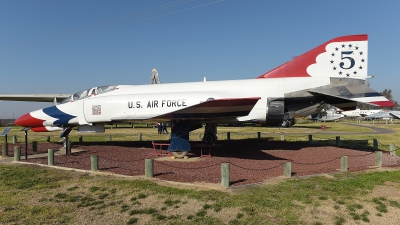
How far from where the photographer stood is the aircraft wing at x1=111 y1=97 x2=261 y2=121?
9062 millimetres

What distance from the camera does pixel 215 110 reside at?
10.0 m

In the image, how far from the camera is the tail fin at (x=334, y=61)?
449 inches

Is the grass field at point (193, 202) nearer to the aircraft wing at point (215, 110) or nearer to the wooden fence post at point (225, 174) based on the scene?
the wooden fence post at point (225, 174)

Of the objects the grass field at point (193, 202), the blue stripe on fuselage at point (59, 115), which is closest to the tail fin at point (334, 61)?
the grass field at point (193, 202)

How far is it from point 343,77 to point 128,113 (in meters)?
9.18

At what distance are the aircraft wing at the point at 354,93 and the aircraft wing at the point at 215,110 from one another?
3619 millimetres

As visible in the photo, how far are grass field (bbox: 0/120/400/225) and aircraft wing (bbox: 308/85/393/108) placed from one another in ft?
11.9

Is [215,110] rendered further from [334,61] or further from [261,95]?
[334,61]

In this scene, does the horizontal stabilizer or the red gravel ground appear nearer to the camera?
the red gravel ground

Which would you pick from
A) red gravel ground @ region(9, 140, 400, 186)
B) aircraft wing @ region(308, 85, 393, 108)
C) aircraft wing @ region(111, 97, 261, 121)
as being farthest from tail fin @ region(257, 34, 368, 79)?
red gravel ground @ region(9, 140, 400, 186)

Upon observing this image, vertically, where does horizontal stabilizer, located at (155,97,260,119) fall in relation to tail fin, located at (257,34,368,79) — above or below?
below

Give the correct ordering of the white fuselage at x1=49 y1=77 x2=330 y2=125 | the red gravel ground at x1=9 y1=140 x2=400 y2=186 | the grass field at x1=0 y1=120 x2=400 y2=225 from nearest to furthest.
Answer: the grass field at x1=0 y1=120 x2=400 y2=225
the red gravel ground at x1=9 y1=140 x2=400 y2=186
the white fuselage at x1=49 y1=77 x2=330 y2=125

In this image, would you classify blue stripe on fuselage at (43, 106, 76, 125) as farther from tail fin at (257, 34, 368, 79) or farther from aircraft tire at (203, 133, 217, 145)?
tail fin at (257, 34, 368, 79)

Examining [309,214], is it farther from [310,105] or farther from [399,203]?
[310,105]
